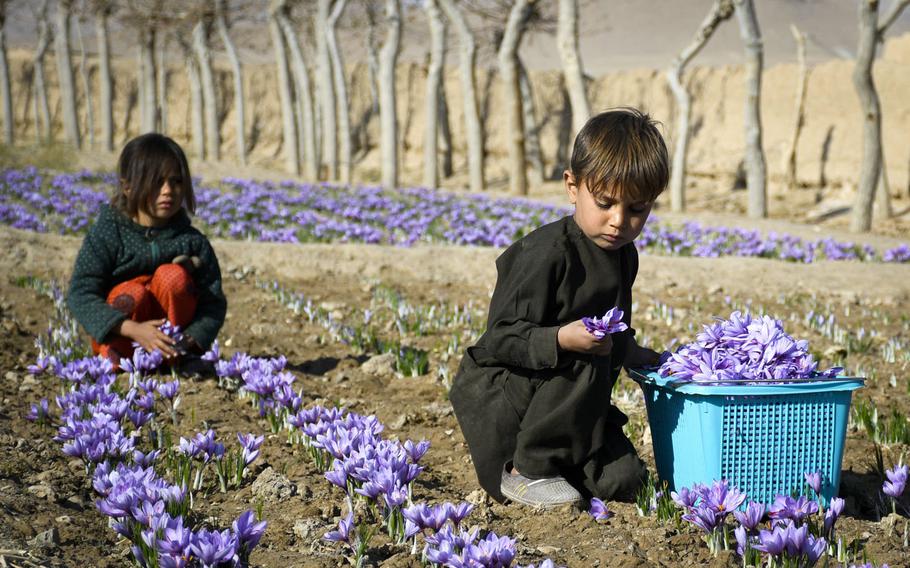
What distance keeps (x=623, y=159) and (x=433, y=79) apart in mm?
17421

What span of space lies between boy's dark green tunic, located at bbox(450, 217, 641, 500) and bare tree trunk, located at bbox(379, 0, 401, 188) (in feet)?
53.7

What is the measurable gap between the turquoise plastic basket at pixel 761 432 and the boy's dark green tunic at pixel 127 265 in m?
2.66

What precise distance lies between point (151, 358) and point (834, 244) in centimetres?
747

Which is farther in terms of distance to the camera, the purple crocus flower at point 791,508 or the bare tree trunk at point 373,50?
the bare tree trunk at point 373,50

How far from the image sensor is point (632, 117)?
2838 millimetres

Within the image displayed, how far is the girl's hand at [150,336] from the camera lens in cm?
419

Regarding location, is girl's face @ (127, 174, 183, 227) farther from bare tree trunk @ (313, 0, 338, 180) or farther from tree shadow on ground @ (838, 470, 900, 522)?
bare tree trunk @ (313, 0, 338, 180)

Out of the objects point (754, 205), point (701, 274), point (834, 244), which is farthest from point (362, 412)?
point (754, 205)

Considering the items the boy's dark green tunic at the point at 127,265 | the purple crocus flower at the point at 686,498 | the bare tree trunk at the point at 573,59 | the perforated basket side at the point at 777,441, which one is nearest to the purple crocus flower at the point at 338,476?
the purple crocus flower at the point at 686,498

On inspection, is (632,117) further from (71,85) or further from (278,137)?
(278,137)

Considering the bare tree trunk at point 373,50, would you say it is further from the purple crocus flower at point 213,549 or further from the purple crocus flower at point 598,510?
the purple crocus flower at point 213,549

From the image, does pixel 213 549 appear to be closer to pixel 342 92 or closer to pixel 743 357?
pixel 743 357

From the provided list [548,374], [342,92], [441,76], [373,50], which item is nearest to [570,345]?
[548,374]

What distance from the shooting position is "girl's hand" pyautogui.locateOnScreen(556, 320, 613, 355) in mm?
2570
